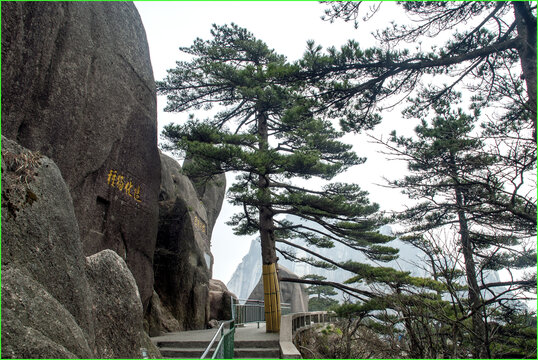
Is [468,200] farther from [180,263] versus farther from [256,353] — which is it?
[180,263]

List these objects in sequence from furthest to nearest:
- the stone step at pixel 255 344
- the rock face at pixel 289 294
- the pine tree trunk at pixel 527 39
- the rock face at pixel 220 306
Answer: the rock face at pixel 289 294, the rock face at pixel 220 306, the stone step at pixel 255 344, the pine tree trunk at pixel 527 39

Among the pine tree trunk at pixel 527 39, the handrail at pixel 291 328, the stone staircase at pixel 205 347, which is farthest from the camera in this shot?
the stone staircase at pixel 205 347

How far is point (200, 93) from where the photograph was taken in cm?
1340

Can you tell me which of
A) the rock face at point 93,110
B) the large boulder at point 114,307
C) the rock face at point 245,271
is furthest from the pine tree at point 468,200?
the rock face at point 245,271

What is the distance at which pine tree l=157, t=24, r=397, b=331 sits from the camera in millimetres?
9758

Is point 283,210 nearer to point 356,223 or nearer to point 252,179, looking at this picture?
point 252,179

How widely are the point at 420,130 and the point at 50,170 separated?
30.0 feet

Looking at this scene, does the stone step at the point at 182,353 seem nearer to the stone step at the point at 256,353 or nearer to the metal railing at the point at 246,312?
the stone step at the point at 256,353

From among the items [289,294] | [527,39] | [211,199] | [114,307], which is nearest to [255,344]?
[114,307]

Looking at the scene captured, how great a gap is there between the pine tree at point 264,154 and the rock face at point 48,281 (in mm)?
5288

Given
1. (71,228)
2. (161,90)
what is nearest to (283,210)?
(161,90)

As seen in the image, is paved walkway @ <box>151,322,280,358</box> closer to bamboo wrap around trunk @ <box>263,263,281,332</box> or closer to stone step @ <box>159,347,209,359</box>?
stone step @ <box>159,347,209,359</box>

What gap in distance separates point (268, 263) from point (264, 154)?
3.23m

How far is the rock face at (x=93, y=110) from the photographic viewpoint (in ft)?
18.2
